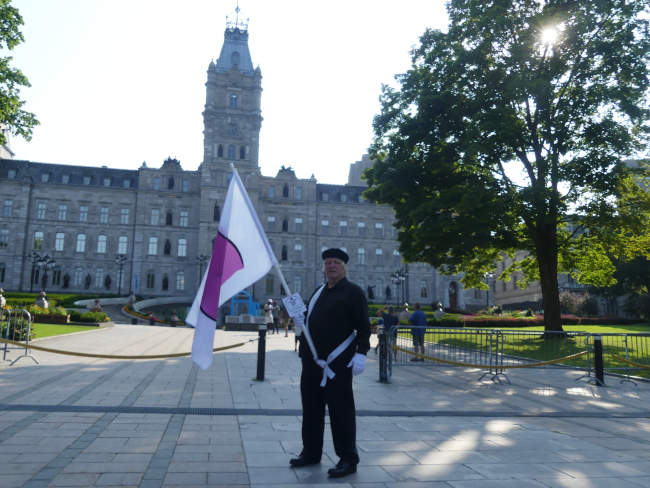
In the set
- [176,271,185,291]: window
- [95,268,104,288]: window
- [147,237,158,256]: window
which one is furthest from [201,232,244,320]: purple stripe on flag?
[95,268,104,288]: window

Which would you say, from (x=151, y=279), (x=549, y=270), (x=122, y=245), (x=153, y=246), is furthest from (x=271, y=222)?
(x=549, y=270)

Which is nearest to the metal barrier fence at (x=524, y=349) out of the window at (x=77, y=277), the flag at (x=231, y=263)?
the flag at (x=231, y=263)

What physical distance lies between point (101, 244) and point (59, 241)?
15.3ft

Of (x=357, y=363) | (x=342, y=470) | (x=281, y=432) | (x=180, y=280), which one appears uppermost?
(x=180, y=280)

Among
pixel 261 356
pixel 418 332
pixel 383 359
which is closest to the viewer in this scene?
pixel 261 356

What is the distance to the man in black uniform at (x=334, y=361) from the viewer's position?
4.70m

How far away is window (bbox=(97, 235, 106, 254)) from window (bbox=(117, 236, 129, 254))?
162cm

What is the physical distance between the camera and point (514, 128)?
61.3ft

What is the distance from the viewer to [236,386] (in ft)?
31.8

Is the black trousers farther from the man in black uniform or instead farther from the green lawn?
the green lawn

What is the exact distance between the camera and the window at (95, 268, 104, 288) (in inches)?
2306

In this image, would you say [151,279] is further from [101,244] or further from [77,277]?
[77,277]

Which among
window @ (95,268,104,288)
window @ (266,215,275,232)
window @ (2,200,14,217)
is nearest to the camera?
window @ (2,200,14,217)

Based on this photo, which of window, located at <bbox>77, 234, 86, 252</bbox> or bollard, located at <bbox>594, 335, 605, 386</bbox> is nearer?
bollard, located at <bbox>594, 335, 605, 386</bbox>
